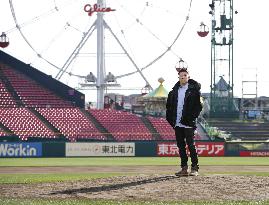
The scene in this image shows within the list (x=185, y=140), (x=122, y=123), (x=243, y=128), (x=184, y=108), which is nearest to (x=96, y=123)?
(x=122, y=123)

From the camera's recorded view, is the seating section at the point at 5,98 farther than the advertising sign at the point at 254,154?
Yes

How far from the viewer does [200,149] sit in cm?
4612

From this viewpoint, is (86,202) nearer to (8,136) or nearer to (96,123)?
(8,136)

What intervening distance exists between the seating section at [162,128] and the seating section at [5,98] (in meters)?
11.3

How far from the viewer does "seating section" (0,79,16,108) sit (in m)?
59.8

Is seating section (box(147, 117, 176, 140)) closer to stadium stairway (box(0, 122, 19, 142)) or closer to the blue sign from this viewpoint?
stadium stairway (box(0, 122, 19, 142))

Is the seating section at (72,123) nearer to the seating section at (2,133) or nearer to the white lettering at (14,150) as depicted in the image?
the seating section at (2,133)

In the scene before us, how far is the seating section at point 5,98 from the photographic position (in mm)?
59828

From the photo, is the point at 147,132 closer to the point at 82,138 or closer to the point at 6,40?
the point at 82,138

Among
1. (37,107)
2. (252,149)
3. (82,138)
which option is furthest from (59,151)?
(37,107)

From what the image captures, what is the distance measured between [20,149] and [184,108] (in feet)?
102

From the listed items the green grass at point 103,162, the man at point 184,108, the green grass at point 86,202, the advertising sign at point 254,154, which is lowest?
the green grass at point 103,162

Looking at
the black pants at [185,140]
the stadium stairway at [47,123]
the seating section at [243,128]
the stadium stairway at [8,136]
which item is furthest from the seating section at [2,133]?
the black pants at [185,140]

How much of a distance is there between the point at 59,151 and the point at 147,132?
47.7ft
